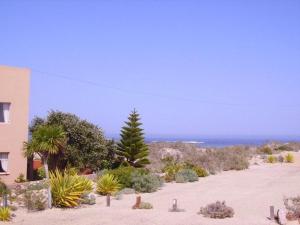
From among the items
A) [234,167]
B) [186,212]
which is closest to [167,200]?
[186,212]

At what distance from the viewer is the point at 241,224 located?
14.0m

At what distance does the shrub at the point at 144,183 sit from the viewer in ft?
68.4

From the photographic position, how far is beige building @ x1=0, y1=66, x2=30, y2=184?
24.2m

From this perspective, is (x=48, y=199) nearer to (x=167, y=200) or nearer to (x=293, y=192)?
(x=167, y=200)

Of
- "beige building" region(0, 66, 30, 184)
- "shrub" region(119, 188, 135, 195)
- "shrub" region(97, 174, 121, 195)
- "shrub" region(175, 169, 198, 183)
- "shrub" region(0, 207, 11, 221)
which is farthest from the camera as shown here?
"shrub" region(175, 169, 198, 183)

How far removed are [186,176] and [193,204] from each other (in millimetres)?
7428

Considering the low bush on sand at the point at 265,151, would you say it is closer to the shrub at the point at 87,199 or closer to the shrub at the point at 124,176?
the shrub at the point at 124,176

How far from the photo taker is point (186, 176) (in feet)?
82.1

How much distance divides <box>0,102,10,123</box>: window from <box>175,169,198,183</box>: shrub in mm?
9222

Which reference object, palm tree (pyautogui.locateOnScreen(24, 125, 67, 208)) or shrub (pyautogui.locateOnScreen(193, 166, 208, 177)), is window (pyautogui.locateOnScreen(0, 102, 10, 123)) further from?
shrub (pyautogui.locateOnScreen(193, 166, 208, 177))

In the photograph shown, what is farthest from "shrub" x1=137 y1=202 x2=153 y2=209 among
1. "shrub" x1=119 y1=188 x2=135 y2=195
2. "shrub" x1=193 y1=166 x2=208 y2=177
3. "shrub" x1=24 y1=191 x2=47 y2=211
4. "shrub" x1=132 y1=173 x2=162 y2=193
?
"shrub" x1=193 y1=166 x2=208 y2=177

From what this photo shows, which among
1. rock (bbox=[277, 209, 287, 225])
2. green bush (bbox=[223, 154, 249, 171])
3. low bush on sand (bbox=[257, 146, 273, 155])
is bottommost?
rock (bbox=[277, 209, 287, 225])

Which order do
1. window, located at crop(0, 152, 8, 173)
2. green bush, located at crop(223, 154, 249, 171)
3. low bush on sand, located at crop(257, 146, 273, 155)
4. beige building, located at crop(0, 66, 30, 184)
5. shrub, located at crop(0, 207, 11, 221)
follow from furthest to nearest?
low bush on sand, located at crop(257, 146, 273, 155), green bush, located at crop(223, 154, 249, 171), window, located at crop(0, 152, 8, 173), beige building, located at crop(0, 66, 30, 184), shrub, located at crop(0, 207, 11, 221)

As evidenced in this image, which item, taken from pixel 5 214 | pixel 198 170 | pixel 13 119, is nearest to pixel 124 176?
pixel 198 170
